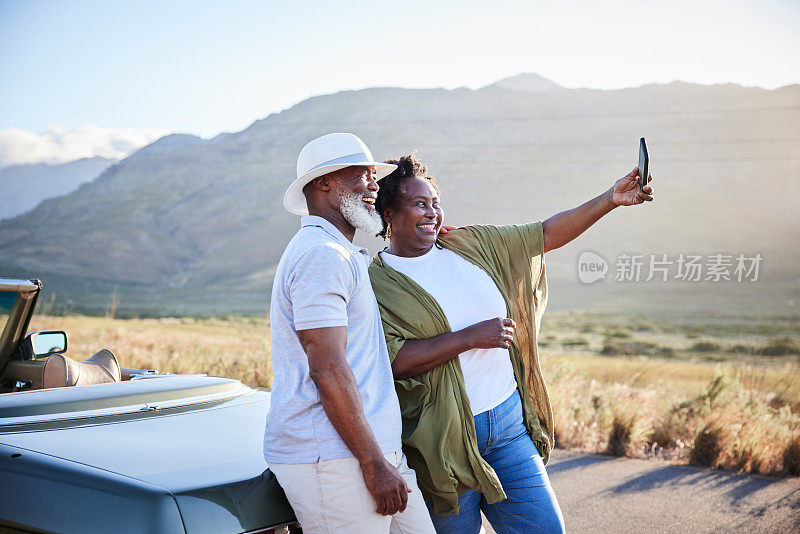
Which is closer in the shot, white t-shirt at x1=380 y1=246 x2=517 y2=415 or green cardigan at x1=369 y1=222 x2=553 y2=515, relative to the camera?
green cardigan at x1=369 y1=222 x2=553 y2=515

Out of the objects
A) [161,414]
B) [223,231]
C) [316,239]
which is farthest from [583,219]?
[223,231]

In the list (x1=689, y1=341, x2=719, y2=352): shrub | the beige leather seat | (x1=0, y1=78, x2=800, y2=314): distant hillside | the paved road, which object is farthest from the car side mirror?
(x1=0, y1=78, x2=800, y2=314): distant hillside

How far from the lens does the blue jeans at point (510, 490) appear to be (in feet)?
9.97

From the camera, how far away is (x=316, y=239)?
2.48 meters

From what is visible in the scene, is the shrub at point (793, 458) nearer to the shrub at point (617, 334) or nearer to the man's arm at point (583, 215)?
the man's arm at point (583, 215)

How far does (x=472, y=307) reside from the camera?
3178 mm

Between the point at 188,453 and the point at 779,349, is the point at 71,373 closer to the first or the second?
the point at 188,453

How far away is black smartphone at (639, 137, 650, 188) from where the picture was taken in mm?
3137

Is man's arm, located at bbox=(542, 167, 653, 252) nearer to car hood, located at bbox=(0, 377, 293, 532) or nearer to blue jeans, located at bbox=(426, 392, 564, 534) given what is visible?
blue jeans, located at bbox=(426, 392, 564, 534)

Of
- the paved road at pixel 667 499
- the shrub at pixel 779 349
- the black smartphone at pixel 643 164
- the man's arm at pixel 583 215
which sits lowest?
the shrub at pixel 779 349

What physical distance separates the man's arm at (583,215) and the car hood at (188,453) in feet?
5.22

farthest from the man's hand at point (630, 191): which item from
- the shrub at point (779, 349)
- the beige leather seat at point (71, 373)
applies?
the shrub at point (779, 349)

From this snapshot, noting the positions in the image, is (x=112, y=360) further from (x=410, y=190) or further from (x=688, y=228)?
(x=688, y=228)

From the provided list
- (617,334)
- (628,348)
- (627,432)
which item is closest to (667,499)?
(627,432)
